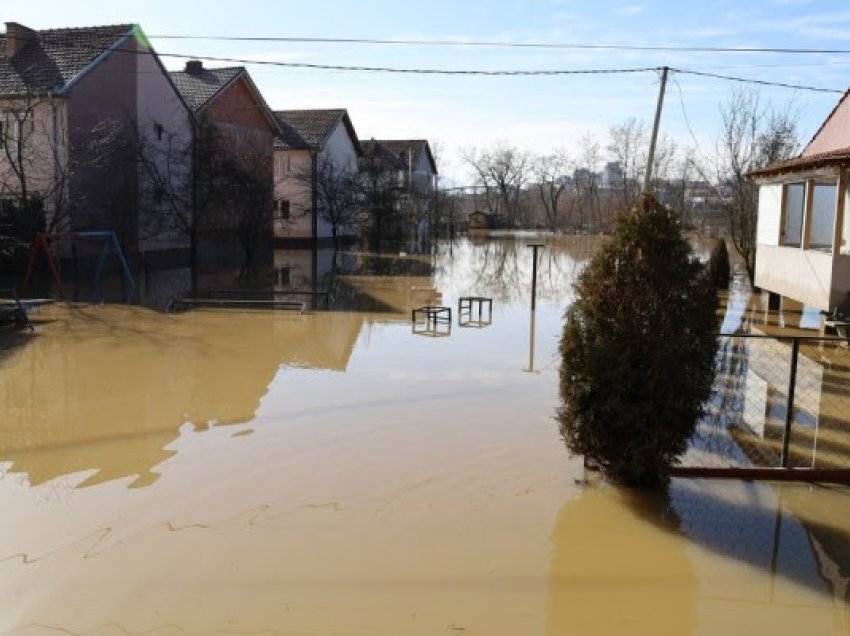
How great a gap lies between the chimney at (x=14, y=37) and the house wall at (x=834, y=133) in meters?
22.3

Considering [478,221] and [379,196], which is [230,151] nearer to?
[379,196]

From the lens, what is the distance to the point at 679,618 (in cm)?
452

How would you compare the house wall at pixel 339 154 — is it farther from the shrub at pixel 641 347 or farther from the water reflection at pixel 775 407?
the shrub at pixel 641 347

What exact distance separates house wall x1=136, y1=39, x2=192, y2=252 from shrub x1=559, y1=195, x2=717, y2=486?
22.7m

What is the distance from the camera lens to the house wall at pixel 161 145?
26.4 meters

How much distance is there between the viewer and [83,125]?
23469 mm

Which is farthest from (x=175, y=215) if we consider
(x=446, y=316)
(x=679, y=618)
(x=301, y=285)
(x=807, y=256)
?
(x=679, y=618)

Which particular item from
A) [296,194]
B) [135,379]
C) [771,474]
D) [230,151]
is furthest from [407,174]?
[771,474]

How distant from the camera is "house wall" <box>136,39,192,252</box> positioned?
1041 inches

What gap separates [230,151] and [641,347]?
1053 inches

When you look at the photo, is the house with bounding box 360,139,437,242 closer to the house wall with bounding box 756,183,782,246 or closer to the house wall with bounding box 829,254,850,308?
the house wall with bounding box 756,183,782,246

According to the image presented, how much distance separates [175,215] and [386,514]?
79.1 ft

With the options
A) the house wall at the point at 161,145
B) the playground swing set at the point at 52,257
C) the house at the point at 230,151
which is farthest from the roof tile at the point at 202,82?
the playground swing set at the point at 52,257

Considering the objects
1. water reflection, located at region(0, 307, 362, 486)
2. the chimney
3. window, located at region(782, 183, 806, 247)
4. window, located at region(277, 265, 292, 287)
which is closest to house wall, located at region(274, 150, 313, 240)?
window, located at region(277, 265, 292, 287)
